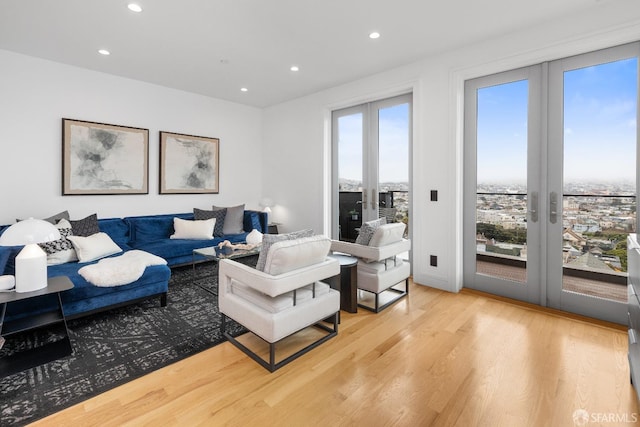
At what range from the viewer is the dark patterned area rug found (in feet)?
5.73

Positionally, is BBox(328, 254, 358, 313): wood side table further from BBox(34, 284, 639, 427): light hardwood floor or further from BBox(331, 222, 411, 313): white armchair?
BBox(34, 284, 639, 427): light hardwood floor

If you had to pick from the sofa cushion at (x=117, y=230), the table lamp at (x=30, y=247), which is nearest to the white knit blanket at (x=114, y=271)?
the table lamp at (x=30, y=247)

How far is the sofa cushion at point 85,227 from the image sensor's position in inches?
139

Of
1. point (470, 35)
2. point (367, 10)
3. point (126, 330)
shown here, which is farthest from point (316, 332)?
point (470, 35)

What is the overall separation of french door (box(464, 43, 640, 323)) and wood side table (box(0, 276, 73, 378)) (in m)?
3.91

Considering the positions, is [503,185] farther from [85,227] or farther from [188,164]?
[85,227]

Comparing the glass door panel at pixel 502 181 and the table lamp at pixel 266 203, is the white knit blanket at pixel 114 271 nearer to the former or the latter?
the table lamp at pixel 266 203

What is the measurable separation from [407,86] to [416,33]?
0.82 m

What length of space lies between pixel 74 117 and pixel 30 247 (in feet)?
8.42

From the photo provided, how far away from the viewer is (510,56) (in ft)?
10.2

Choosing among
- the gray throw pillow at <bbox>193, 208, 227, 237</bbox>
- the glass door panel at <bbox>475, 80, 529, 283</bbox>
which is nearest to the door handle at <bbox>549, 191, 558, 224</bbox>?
the glass door panel at <bbox>475, 80, 529, 283</bbox>

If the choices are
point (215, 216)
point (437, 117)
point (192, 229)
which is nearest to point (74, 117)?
point (192, 229)

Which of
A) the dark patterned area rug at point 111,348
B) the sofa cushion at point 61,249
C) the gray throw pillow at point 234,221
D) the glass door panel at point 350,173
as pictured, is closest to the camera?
the dark patterned area rug at point 111,348

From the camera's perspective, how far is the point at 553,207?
2.99 meters
